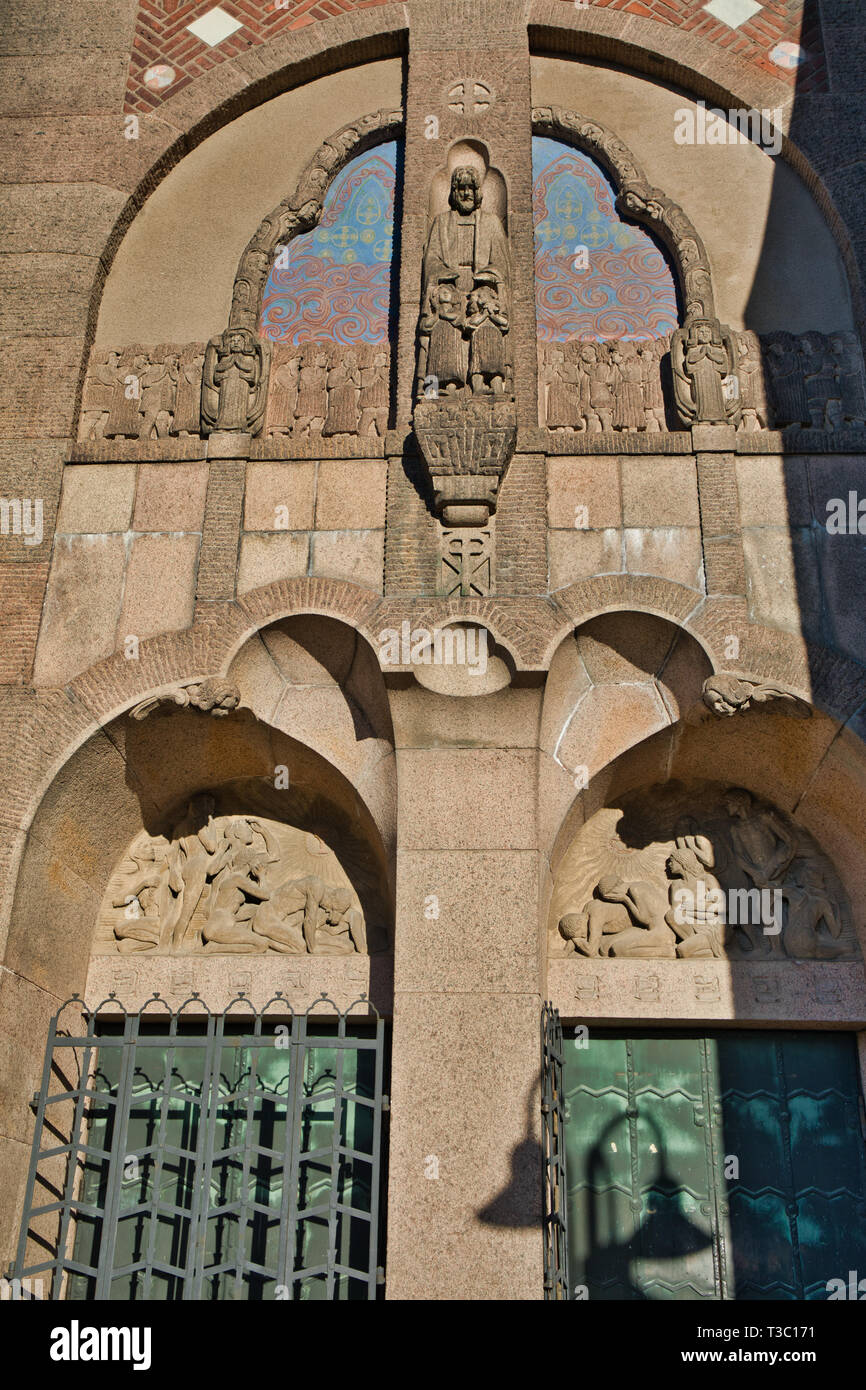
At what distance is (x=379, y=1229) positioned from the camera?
26.8 feet

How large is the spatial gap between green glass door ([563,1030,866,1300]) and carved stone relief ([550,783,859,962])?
0.61 meters

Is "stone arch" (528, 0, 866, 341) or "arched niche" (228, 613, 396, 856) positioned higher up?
"stone arch" (528, 0, 866, 341)

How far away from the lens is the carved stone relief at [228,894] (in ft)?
29.2

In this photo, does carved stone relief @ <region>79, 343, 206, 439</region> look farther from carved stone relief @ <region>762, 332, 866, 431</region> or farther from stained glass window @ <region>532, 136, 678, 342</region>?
carved stone relief @ <region>762, 332, 866, 431</region>

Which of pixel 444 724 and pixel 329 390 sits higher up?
pixel 329 390

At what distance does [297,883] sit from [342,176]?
567cm

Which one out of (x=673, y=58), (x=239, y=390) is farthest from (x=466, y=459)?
(x=673, y=58)

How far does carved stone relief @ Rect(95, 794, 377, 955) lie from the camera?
891cm

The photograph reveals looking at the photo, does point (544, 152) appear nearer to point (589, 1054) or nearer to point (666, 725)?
point (666, 725)

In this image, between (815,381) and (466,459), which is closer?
(466,459)

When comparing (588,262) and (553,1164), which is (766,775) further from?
(588,262)

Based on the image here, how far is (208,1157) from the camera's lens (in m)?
7.61

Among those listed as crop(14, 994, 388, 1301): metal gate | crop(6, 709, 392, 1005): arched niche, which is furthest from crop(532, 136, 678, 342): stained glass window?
→ crop(14, 994, 388, 1301): metal gate

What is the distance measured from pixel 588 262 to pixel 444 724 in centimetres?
410
